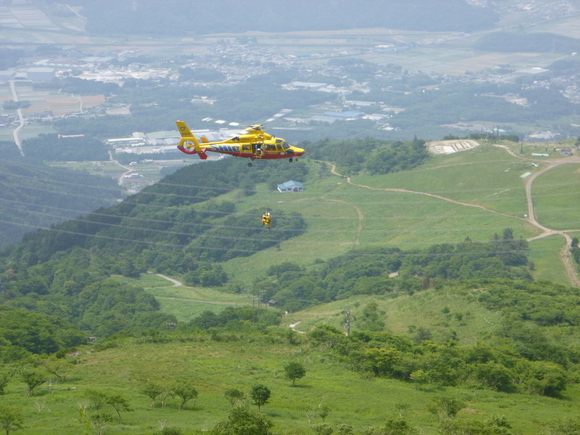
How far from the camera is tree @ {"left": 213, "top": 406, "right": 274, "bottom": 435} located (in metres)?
54.2

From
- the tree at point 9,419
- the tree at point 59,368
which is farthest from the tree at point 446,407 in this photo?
the tree at point 59,368

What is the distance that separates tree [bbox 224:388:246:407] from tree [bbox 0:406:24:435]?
18463 mm

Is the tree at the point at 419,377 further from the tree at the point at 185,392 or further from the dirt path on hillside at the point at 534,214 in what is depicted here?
the dirt path on hillside at the point at 534,214

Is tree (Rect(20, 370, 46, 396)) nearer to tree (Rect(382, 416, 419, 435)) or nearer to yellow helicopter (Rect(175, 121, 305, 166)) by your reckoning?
yellow helicopter (Rect(175, 121, 305, 166))

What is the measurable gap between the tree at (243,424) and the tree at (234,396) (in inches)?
512

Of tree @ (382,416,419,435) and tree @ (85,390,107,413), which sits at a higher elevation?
tree @ (382,416,419,435)

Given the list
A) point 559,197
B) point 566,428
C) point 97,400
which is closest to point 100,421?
point 97,400

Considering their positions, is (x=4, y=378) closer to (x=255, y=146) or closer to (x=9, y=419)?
(x=9, y=419)

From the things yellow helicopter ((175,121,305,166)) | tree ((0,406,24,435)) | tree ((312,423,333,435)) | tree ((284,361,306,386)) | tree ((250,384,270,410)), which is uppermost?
yellow helicopter ((175,121,305,166))

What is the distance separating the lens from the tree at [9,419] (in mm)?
56812

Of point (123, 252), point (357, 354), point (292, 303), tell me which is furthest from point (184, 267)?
point (357, 354)

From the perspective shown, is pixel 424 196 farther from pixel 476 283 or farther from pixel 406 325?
pixel 406 325

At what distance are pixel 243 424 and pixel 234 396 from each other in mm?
14706

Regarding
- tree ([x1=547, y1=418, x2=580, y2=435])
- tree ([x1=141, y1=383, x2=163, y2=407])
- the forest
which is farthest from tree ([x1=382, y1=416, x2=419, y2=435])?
tree ([x1=141, y1=383, x2=163, y2=407])
